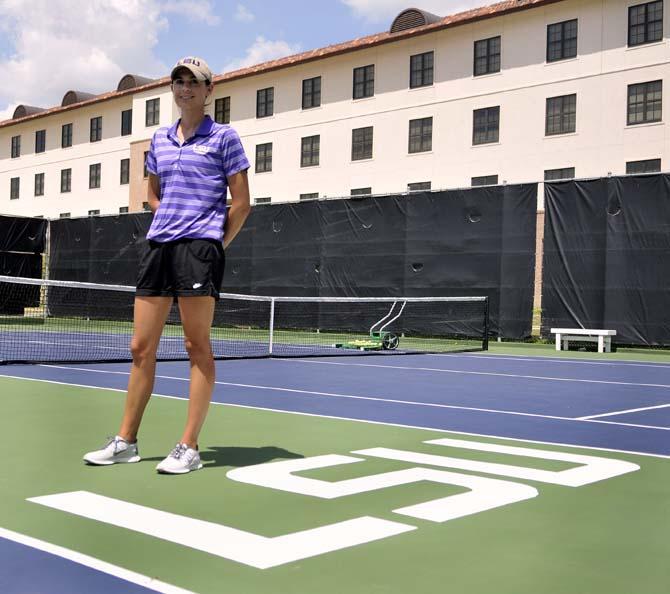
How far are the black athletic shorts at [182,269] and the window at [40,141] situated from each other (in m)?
47.1

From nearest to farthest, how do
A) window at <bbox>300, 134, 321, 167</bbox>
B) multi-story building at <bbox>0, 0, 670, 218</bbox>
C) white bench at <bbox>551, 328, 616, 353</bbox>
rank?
white bench at <bbox>551, 328, 616, 353</bbox>, multi-story building at <bbox>0, 0, 670, 218</bbox>, window at <bbox>300, 134, 321, 167</bbox>

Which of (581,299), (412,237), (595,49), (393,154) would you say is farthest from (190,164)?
(393,154)

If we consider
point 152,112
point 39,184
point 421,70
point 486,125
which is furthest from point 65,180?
point 486,125

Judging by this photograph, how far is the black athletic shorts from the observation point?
14.3 ft

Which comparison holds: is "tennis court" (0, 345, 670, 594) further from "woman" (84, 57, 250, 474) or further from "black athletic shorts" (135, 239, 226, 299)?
"black athletic shorts" (135, 239, 226, 299)

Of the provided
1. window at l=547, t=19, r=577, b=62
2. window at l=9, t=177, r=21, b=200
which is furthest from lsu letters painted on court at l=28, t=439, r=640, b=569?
window at l=9, t=177, r=21, b=200

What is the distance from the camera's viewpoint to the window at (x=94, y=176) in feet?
149

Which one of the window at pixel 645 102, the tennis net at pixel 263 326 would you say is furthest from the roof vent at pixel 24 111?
the window at pixel 645 102

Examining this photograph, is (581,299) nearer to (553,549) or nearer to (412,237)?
(412,237)

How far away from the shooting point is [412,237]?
21016mm

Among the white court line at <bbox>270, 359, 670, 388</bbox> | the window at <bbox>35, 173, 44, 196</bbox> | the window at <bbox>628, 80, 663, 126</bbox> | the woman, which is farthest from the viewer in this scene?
the window at <bbox>35, 173, 44, 196</bbox>

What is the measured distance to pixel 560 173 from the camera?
29.4 metres

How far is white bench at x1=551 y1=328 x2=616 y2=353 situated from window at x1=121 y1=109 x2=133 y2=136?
1190 inches

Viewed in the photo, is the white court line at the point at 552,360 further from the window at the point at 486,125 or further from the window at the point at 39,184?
the window at the point at 39,184
